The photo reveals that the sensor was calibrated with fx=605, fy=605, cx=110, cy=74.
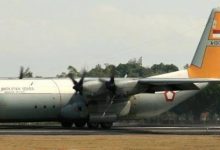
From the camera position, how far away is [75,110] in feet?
152

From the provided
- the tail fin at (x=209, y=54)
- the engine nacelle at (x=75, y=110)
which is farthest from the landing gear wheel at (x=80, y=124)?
the tail fin at (x=209, y=54)

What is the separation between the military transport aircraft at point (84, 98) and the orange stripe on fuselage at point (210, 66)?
4.79 m

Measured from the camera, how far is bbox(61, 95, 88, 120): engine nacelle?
4609cm

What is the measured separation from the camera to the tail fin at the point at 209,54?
53.1m

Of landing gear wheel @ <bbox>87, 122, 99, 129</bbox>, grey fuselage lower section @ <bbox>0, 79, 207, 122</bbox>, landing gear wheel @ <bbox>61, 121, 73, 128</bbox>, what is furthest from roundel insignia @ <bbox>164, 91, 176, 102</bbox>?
landing gear wheel @ <bbox>61, 121, 73, 128</bbox>

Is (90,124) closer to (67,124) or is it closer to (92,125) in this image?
(92,125)

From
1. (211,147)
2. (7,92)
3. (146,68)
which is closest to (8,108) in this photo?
(7,92)

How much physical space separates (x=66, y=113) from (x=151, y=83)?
6.90 m

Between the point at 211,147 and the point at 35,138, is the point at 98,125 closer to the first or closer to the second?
the point at 35,138

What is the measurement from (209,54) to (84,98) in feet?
42.7

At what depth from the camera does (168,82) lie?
4412 cm

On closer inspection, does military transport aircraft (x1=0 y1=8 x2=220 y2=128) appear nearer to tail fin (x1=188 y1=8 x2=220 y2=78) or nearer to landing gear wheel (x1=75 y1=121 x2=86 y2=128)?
landing gear wheel (x1=75 y1=121 x2=86 y2=128)

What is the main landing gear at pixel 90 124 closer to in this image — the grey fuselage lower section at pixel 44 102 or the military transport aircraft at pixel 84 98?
the military transport aircraft at pixel 84 98

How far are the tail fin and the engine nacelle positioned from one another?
1125 centimetres
